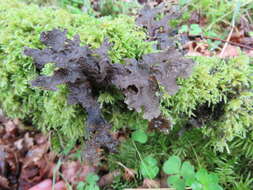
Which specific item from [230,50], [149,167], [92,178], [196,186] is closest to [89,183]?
[92,178]

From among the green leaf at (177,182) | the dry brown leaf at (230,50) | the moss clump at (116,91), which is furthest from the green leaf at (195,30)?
the green leaf at (177,182)

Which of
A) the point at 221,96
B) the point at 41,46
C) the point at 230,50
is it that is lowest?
the point at 221,96

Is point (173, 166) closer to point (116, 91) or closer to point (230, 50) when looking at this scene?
point (116, 91)

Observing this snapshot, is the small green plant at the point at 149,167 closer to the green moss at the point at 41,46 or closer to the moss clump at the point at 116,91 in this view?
the moss clump at the point at 116,91

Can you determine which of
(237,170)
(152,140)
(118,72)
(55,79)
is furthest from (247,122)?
(55,79)

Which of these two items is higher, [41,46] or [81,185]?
[41,46]

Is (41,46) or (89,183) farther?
(89,183)

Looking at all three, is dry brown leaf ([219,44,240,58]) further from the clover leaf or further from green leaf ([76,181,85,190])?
green leaf ([76,181,85,190])

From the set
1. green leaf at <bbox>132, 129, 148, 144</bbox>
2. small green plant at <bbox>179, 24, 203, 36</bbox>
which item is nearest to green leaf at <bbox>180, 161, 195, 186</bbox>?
green leaf at <bbox>132, 129, 148, 144</bbox>
